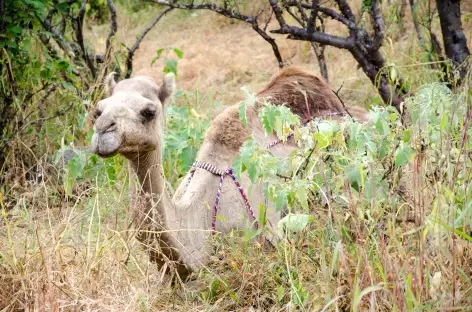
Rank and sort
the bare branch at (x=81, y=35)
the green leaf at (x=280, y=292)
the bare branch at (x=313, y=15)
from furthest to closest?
1. the bare branch at (x=81, y=35)
2. the bare branch at (x=313, y=15)
3. the green leaf at (x=280, y=292)

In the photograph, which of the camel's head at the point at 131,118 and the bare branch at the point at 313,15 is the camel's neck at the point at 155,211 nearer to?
the camel's head at the point at 131,118

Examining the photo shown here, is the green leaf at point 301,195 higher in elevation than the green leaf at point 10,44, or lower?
lower

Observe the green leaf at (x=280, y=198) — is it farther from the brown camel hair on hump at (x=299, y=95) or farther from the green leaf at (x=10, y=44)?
the green leaf at (x=10, y=44)

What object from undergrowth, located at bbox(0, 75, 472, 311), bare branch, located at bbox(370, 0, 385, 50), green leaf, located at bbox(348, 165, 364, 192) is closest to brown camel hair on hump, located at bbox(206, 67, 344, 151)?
bare branch, located at bbox(370, 0, 385, 50)

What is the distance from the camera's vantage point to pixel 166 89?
4.16 metres

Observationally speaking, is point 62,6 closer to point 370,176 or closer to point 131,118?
point 131,118

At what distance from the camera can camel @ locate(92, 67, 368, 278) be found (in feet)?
12.1

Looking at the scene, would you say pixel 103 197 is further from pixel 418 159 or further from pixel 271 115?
pixel 418 159

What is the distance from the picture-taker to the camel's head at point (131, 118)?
3562mm

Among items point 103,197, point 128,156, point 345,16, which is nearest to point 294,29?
point 345,16

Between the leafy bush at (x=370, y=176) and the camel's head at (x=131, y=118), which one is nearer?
the leafy bush at (x=370, y=176)

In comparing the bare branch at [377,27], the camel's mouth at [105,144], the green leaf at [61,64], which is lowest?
the green leaf at [61,64]

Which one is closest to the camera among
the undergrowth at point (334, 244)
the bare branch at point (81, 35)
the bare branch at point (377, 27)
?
the undergrowth at point (334, 244)

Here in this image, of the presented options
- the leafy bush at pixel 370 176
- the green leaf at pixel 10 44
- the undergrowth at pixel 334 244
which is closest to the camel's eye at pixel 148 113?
the leafy bush at pixel 370 176
